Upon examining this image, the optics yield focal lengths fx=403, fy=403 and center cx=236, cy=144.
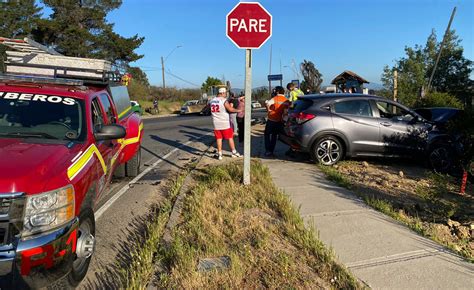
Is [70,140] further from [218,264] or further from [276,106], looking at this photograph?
[276,106]

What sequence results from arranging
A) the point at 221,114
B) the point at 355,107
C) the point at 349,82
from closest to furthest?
the point at 355,107
the point at 221,114
the point at 349,82

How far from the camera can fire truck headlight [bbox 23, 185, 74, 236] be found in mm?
2977

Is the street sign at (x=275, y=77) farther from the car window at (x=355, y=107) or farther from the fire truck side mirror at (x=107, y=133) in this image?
the fire truck side mirror at (x=107, y=133)

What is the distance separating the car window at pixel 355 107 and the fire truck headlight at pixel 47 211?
6.58 metres

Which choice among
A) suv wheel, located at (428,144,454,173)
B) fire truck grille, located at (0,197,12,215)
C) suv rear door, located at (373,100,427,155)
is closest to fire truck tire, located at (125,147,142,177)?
fire truck grille, located at (0,197,12,215)

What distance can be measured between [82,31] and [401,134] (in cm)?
3751

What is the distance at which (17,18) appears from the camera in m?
39.2

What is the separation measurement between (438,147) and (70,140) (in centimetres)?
749

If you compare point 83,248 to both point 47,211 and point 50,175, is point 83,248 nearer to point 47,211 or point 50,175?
point 47,211

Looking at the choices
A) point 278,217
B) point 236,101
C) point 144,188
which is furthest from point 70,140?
point 236,101

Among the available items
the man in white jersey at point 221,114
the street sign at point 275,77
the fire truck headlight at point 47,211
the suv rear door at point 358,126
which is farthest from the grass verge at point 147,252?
the street sign at point 275,77

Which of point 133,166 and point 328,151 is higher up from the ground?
point 328,151

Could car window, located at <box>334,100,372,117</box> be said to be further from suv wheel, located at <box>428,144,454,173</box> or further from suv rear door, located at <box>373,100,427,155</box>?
suv wheel, located at <box>428,144,454,173</box>

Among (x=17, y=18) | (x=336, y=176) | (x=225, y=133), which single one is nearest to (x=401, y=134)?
(x=336, y=176)
